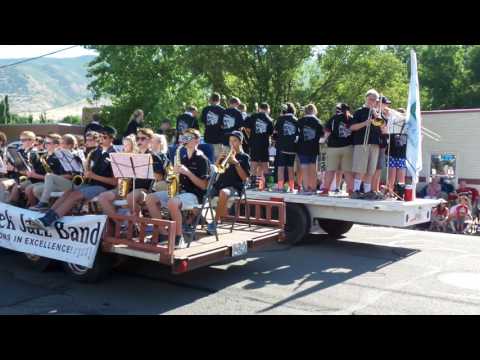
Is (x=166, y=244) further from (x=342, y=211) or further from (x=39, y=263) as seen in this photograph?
(x=342, y=211)

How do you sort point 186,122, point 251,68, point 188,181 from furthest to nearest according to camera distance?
point 251,68
point 186,122
point 188,181

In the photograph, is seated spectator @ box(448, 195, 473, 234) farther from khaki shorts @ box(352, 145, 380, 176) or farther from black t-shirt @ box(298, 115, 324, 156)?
black t-shirt @ box(298, 115, 324, 156)

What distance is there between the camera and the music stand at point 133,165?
249 inches

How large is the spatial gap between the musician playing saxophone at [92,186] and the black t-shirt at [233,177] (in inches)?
59.6

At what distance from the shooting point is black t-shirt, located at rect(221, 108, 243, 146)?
10617mm

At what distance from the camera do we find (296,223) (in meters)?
8.94

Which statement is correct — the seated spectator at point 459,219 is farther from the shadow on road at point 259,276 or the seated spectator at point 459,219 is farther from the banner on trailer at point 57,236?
the banner on trailer at point 57,236

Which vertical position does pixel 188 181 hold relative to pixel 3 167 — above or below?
below

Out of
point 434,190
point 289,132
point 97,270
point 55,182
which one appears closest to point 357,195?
point 289,132

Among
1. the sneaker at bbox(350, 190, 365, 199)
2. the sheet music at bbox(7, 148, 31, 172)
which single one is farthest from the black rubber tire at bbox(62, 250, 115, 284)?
the sneaker at bbox(350, 190, 365, 199)

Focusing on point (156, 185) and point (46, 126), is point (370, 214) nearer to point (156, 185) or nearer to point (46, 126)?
point (156, 185)

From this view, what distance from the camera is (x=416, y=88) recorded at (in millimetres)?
8797

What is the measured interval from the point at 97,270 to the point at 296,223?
3.72 metres

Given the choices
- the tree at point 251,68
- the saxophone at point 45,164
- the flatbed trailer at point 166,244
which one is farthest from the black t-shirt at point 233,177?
the tree at point 251,68
